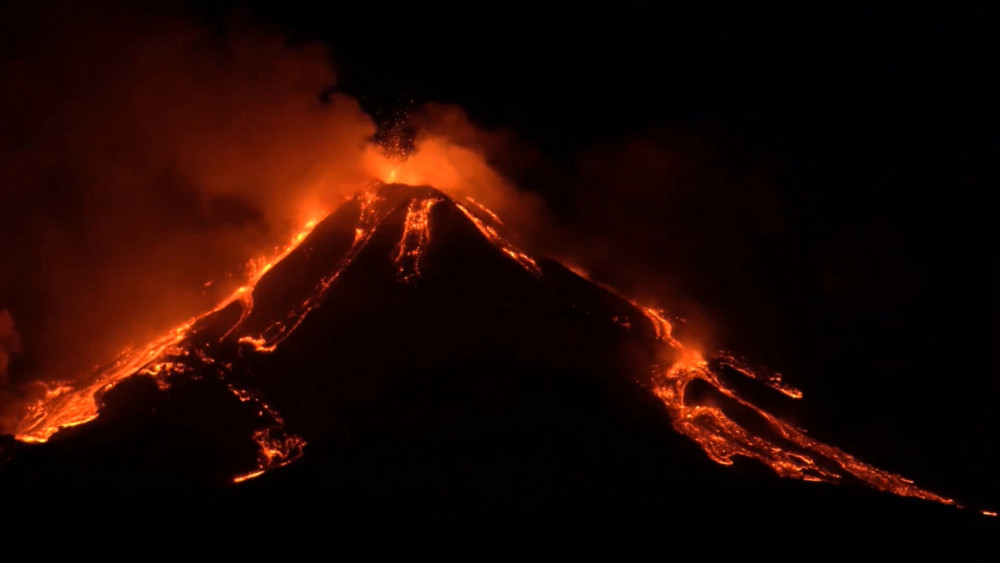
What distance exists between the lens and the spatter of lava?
13.2m

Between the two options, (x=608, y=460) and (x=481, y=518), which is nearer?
(x=481, y=518)

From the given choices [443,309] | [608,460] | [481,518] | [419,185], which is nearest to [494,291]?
[443,309]

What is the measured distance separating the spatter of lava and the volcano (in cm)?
4

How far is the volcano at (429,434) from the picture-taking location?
444 inches

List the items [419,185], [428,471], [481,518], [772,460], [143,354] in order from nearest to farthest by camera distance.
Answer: [481,518], [428,471], [772,460], [143,354], [419,185]

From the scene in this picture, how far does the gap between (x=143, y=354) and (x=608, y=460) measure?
6.47 metres

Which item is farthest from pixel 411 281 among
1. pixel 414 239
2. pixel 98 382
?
pixel 98 382

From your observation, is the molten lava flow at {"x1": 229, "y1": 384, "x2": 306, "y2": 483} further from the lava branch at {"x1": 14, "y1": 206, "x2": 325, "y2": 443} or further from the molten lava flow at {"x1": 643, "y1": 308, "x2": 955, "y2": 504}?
the molten lava flow at {"x1": 643, "y1": 308, "x2": 955, "y2": 504}

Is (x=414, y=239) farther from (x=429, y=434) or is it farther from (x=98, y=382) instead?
(x=98, y=382)

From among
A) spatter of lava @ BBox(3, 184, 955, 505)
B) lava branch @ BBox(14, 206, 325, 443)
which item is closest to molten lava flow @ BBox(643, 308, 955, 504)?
spatter of lava @ BBox(3, 184, 955, 505)

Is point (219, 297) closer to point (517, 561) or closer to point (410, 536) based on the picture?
point (410, 536)

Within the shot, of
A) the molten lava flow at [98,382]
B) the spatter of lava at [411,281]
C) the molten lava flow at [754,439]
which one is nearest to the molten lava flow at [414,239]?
the spatter of lava at [411,281]

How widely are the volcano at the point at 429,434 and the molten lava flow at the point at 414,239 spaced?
0.11 feet

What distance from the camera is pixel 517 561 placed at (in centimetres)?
1060
